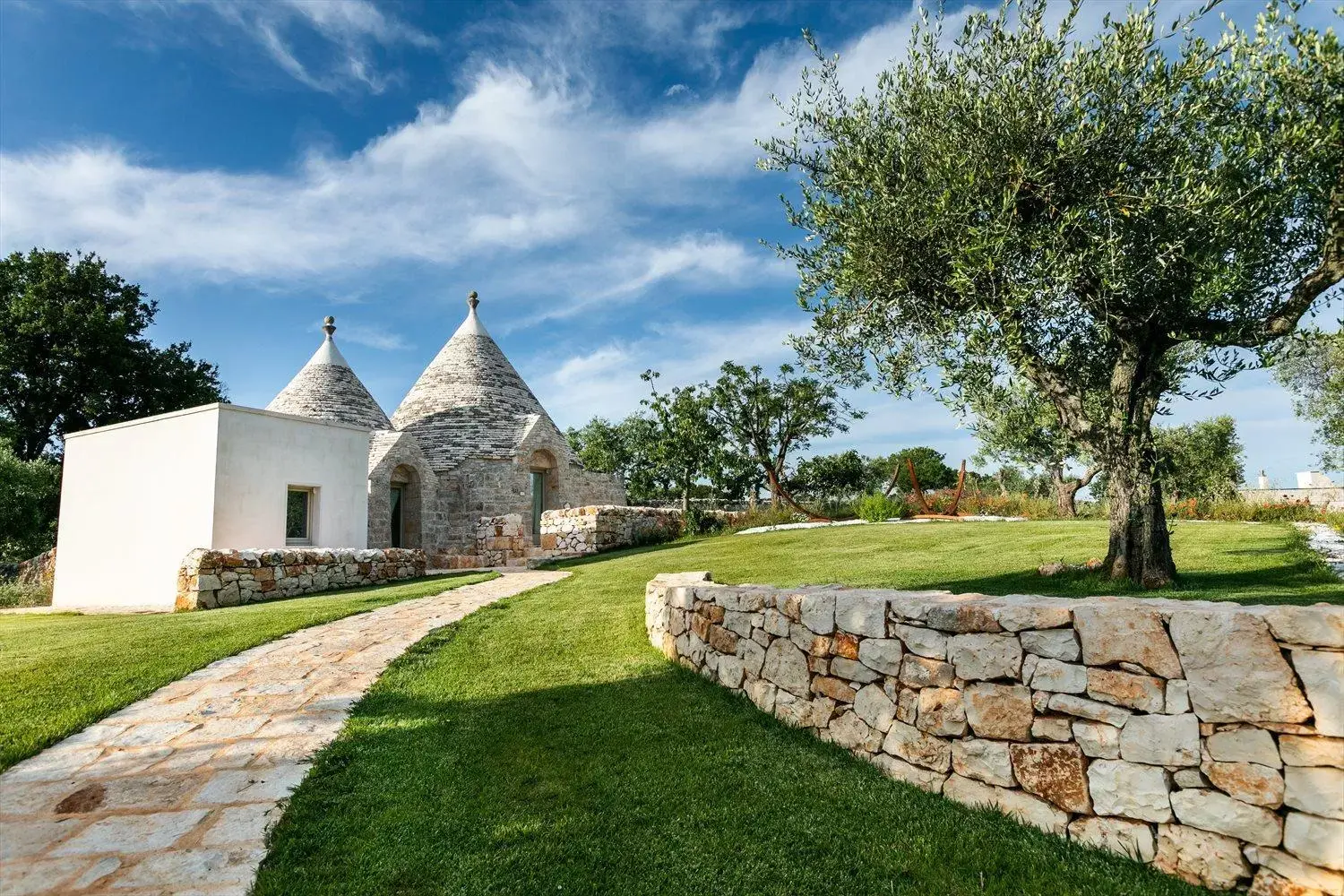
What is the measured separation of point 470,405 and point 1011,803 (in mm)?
22016

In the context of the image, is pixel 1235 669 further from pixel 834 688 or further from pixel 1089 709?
pixel 834 688

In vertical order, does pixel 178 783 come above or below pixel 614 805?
above

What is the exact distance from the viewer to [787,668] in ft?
16.6

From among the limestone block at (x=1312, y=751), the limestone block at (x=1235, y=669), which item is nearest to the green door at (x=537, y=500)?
the limestone block at (x=1235, y=669)

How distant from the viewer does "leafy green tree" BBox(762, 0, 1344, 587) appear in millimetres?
6430

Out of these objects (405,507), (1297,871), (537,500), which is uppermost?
(537,500)

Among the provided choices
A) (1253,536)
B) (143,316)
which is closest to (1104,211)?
(1253,536)

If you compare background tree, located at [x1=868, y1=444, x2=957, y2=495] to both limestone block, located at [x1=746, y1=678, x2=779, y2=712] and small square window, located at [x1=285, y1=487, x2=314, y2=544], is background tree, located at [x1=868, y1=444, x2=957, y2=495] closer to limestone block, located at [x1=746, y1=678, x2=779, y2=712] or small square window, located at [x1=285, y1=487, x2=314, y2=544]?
small square window, located at [x1=285, y1=487, x2=314, y2=544]

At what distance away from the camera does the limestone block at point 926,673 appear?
3.80 m

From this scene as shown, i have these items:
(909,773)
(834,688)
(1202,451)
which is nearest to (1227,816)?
(909,773)

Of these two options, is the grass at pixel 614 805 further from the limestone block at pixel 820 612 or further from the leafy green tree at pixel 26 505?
the leafy green tree at pixel 26 505

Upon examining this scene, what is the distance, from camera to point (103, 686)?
5.92m

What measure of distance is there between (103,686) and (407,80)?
11188 millimetres

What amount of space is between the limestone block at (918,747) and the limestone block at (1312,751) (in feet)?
4.93
